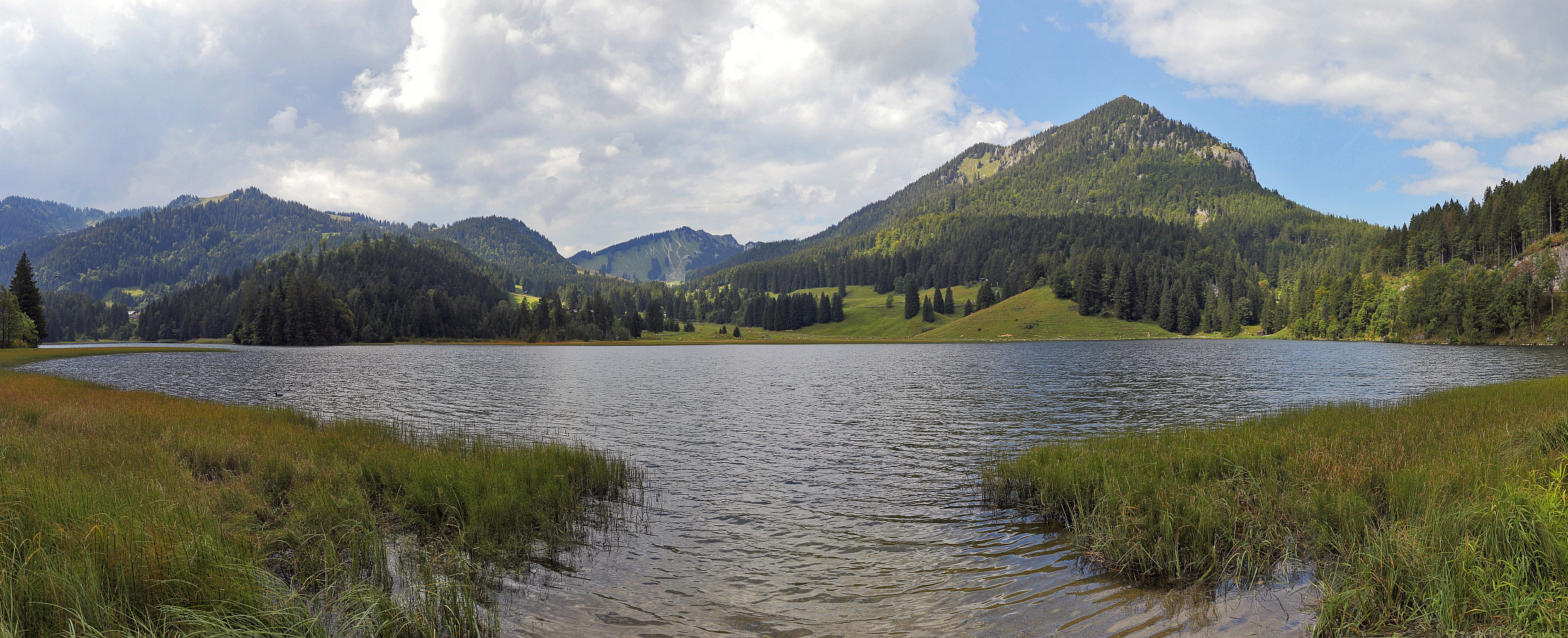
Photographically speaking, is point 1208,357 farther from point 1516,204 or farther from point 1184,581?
point 1516,204

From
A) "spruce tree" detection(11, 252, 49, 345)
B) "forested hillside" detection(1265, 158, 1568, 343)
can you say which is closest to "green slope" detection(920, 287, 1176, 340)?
"forested hillside" detection(1265, 158, 1568, 343)

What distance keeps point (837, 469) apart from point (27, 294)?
13932 centimetres

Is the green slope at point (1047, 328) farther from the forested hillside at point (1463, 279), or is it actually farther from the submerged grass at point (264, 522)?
the submerged grass at point (264, 522)

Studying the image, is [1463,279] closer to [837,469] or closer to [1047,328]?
[1047,328]

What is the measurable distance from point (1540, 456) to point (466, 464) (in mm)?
22945

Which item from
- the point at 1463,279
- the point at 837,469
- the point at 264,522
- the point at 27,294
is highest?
the point at 1463,279

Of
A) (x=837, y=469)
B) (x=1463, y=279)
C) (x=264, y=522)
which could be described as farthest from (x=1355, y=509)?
Result: (x=1463, y=279)

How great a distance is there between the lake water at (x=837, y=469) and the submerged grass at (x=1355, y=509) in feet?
2.92

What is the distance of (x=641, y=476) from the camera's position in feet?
64.8

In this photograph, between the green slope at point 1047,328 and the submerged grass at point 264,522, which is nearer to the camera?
the submerged grass at point 264,522

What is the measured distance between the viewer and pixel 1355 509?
11320 millimetres

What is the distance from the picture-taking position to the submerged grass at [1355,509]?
26.5 ft

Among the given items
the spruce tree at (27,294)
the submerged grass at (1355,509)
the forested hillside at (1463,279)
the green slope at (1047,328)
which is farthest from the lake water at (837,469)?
the green slope at (1047,328)

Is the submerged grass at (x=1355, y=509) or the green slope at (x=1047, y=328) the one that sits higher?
the green slope at (x=1047, y=328)
